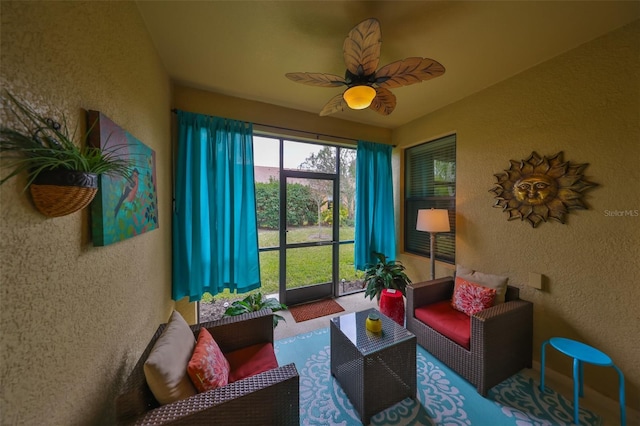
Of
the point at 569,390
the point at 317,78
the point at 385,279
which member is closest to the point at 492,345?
the point at 569,390

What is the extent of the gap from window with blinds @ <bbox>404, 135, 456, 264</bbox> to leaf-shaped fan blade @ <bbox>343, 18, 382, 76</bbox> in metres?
1.78

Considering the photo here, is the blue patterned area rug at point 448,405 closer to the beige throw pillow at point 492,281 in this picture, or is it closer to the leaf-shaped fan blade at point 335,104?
the beige throw pillow at point 492,281

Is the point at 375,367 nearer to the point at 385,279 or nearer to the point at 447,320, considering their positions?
the point at 447,320

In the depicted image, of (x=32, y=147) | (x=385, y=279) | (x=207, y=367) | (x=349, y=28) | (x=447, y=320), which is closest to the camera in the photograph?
(x=32, y=147)

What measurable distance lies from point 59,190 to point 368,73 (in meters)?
1.67

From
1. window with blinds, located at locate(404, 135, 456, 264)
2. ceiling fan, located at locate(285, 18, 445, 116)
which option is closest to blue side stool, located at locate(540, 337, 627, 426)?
window with blinds, located at locate(404, 135, 456, 264)

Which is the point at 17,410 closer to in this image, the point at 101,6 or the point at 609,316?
the point at 101,6

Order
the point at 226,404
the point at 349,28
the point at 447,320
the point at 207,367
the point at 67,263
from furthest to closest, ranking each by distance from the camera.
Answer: the point at 447,320 < the point at 349,28 < the point at 207,367 < the point at 226,404 < the point at 67,263

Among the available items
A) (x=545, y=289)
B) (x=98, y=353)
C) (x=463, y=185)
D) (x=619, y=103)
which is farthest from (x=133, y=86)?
(x=545, y=289)

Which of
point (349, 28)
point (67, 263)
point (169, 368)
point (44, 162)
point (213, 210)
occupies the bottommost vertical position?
point (169, 368)

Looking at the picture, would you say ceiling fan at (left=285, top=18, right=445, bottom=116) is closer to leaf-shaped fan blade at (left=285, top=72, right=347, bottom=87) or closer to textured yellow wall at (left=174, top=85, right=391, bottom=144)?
leaf-shaped fan blade at (left=285, top=72, right=347, bottom=87)

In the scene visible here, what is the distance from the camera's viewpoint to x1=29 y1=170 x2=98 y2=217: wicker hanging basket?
1.98ft

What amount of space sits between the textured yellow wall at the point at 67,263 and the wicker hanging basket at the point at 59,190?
1.1 inches

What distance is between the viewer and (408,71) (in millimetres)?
1474
